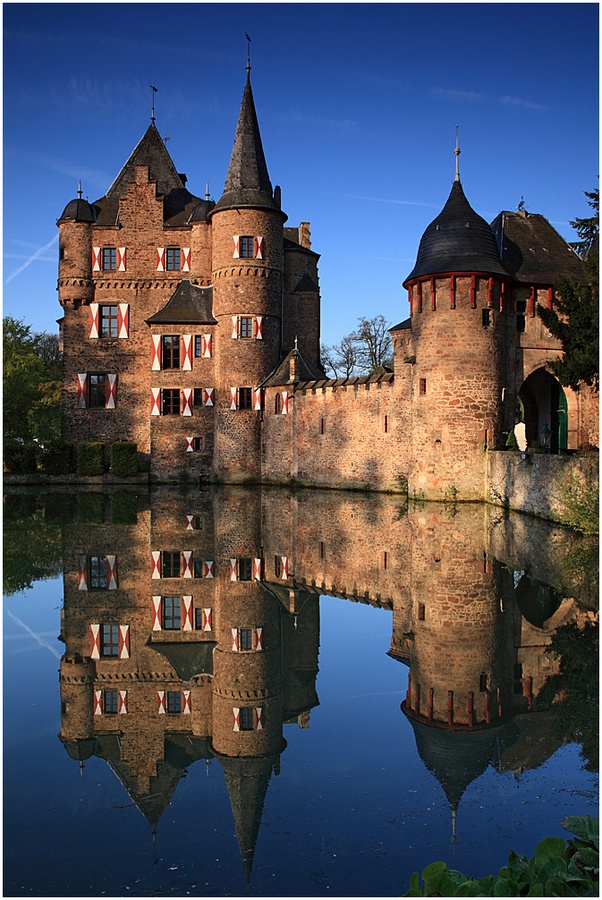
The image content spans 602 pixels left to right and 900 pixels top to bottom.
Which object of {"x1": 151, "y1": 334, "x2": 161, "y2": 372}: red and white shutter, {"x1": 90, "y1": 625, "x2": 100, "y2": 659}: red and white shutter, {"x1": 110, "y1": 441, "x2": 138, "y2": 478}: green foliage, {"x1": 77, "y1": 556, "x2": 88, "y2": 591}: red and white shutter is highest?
{"x1": 151, "y1": 334, "x2": 161, "y2": 372}: red and white shutter

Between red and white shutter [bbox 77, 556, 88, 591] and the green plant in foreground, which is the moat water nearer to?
red and white shutter [bbox 77, 556, 88, 591]

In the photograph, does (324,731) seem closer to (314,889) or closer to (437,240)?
(314,889)

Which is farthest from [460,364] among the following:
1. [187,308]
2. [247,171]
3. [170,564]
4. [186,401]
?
[247,171]

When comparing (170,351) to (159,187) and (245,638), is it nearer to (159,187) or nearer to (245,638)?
(159,187)

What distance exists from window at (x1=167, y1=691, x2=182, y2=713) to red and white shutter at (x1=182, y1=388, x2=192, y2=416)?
2321 cm

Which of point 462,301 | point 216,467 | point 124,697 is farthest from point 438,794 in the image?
point 216,467

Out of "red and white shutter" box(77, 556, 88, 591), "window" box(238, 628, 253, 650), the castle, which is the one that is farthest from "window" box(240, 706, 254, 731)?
the castle

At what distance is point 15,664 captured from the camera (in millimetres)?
6824

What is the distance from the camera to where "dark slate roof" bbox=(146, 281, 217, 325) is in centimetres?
2834

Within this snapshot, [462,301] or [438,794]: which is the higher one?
[462,301]

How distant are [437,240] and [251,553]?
1191 centimetres

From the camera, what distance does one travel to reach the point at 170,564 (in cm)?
1089

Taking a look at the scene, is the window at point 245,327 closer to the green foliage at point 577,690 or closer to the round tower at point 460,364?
the round tower at point 460,364

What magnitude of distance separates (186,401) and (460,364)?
12.3 meters
